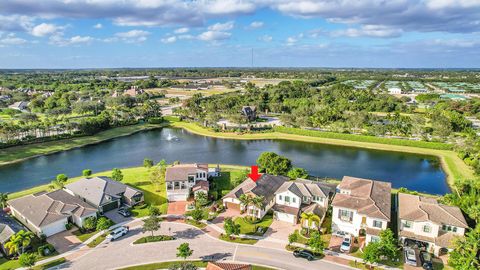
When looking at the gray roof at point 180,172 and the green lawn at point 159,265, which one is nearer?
the green lawn at point 159,265

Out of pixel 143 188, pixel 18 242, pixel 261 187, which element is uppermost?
pixel 261 187

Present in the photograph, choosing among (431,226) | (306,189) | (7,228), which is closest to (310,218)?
(306,189)

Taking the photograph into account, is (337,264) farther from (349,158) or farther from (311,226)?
(349,158)

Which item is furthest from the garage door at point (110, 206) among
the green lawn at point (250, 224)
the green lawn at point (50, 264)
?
the green lawn at point (250, 224)

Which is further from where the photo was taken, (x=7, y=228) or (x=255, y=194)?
(x=255, y=194)

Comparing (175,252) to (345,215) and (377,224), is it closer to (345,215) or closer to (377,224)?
(345,215)

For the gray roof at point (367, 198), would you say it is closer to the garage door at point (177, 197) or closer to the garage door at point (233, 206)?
the garage door at point (233, 206)
